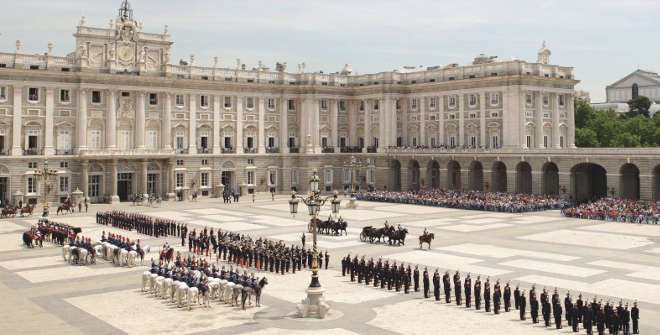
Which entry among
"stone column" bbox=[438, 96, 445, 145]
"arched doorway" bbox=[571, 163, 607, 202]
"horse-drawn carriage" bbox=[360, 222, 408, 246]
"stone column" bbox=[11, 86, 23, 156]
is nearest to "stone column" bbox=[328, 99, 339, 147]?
"stone column" bbox=[438, 96, 445, 145]

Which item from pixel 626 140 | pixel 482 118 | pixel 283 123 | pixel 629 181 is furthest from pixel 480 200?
pixel 626 140

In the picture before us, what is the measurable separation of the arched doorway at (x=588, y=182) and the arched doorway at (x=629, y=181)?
397 cm

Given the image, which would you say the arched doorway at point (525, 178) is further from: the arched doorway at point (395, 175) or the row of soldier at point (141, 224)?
the row of soldier at point (141, 224)

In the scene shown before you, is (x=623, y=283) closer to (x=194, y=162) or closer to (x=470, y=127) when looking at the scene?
(x=470, y=127)

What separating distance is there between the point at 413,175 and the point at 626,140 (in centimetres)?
2922

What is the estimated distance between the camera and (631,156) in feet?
198

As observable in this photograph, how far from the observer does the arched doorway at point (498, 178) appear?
72.6 m

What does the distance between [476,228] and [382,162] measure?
36.7 m

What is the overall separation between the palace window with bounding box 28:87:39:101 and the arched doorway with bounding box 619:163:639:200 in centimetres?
5834

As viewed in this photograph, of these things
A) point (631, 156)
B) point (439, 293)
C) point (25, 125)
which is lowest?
point (439, 293)

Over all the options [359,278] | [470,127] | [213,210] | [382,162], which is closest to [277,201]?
[213,210]

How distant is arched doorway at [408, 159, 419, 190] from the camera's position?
82275 mm

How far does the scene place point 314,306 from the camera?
22.9 m

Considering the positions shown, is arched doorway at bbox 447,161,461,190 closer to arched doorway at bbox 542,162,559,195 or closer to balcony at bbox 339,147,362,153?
arched doorway at bbox 542,162,559,195
